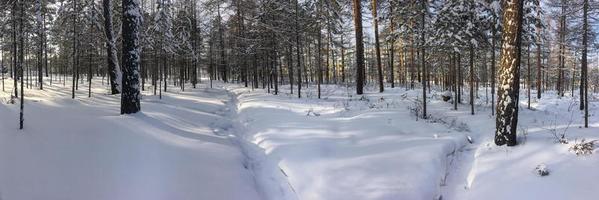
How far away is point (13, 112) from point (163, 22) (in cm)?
1013

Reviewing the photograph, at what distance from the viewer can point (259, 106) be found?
1662 centimetres

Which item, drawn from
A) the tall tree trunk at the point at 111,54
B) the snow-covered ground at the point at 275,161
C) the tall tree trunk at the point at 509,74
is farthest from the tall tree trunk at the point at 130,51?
the tall tree trunk at the point at 509,74

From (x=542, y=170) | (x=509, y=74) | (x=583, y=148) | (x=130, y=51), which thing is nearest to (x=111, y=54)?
(x=130, y=51)

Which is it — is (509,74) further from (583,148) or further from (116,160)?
Result: (116,160)

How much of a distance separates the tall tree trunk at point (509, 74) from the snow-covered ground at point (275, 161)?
39 cm

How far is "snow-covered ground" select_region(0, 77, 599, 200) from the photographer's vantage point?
6.37 metres

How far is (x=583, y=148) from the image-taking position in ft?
25.4

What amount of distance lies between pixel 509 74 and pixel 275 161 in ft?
16.2

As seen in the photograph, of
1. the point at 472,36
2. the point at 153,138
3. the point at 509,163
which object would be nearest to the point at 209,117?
the point at 153,138

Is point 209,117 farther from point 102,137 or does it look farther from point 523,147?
point 523,147

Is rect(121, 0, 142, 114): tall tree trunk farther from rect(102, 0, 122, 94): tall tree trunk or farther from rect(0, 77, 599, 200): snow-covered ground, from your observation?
rect(102, 0, 122, 94): tall tree trunk

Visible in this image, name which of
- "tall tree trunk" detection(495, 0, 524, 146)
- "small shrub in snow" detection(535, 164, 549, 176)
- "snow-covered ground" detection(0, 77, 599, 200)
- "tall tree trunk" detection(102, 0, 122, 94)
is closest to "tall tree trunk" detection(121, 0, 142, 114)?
"snow-covered ground" detection(0, 77, 599, 200)

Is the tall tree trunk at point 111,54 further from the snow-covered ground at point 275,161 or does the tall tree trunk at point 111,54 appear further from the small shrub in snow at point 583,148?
the small shrub in snow at point 583,148

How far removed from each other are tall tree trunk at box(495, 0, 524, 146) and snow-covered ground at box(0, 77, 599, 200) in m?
0.39
